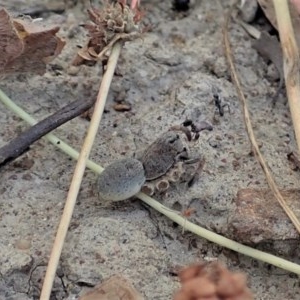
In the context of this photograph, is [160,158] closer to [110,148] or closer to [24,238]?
→ [110,148]

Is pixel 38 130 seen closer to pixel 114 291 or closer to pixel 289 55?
pixel 114 291

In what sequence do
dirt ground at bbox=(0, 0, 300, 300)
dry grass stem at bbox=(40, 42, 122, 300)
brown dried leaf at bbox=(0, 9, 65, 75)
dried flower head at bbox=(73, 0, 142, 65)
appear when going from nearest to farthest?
dry grass stem at bbox=(40, 42, 122, 300) < dirt ground at bbox=(0, 0, 300, 300) < brown dried leaf at bbox=(0, 9, 65, 75) < dried flower head at bbox=(73, 0, 142, 65)

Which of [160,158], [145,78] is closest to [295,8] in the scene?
[145,78]

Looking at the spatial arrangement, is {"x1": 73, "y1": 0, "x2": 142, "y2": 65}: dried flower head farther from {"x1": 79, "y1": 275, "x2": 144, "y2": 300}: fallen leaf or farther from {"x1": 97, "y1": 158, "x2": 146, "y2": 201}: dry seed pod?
{"x1": 79, "y1": 275, "x2": 144, "y2": 300}: fallen leaf

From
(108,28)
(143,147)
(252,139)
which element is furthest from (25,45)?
(252,139)

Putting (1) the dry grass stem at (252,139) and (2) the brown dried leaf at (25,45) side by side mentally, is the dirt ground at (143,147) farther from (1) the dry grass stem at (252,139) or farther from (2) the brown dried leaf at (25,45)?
(2) the brown dried leaf at (25,45)

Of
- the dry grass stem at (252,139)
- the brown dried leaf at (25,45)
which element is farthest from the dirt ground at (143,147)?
the brown dried leaf at (25,45)

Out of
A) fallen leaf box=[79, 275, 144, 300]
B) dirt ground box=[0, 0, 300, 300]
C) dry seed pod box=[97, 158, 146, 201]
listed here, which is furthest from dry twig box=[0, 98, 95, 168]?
fallen leaf box=[79, 275, 144, 300]
